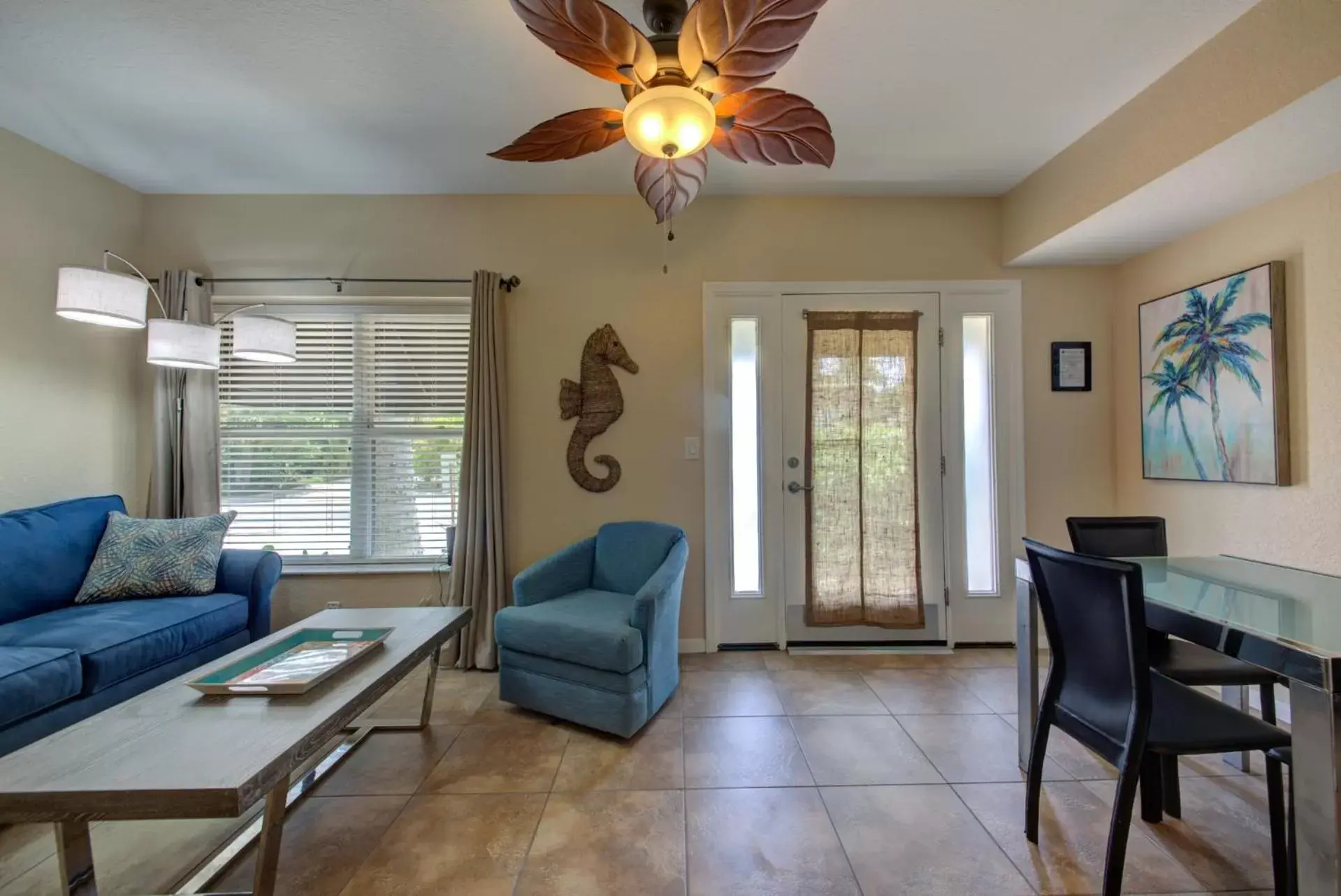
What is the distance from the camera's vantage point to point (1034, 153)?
252 cm

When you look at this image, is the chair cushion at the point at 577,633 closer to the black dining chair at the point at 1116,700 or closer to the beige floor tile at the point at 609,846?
the beige floor tile at the point at 609,846

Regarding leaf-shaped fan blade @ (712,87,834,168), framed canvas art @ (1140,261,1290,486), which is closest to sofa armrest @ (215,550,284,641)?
leaf-shaped fan blade @ (712,87,834,168)

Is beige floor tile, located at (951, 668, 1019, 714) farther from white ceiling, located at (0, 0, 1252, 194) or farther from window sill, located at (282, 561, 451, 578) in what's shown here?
window sill, located at (282, 561, 451, 578)

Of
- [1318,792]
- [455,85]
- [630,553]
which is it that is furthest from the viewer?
[630,553]

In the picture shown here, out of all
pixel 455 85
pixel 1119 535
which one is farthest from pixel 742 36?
pixel 1119 535

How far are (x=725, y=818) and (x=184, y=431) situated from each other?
3.34 m

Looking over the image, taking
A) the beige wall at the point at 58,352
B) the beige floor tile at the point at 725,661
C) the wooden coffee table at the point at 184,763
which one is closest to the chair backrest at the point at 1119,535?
the beige floor tile at the point at 725,661

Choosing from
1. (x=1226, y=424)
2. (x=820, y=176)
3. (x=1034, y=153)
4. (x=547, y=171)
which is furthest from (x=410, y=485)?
(x=1226, y=424)

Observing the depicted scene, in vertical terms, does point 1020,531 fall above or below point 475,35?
below

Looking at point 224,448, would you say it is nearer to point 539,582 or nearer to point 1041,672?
point 539,582

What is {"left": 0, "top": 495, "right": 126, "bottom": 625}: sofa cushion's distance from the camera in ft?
6.78

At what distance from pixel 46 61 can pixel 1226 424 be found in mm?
5085

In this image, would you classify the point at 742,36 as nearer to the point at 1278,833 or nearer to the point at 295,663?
the point at 295,663

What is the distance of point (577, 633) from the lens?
6.79 ft
